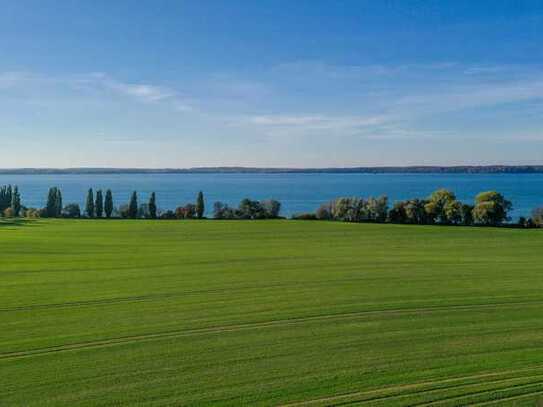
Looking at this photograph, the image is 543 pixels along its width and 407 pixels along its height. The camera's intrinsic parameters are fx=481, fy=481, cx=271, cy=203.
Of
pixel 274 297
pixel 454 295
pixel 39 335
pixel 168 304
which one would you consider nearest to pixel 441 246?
pixel 454 295

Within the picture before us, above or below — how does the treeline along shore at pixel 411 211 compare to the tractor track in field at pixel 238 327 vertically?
above

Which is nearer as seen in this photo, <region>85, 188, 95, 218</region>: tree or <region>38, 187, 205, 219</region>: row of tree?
<region>38, 187, 205, 219</region>: row of tree

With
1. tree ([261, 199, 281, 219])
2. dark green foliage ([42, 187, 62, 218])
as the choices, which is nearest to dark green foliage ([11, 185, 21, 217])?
dark green foliage ([42, 187, 62, 218])

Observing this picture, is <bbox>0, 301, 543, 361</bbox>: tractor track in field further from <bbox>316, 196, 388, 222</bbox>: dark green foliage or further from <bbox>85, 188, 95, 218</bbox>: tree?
<bbox>85, 188, 95, 218</bbox>: tree

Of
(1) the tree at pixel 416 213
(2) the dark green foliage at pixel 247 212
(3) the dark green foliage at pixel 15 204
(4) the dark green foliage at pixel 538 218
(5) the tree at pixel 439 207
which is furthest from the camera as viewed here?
(3) the dark green foliage at pixel 15 204

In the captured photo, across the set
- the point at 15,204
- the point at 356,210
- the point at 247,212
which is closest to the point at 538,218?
the point at 356,210

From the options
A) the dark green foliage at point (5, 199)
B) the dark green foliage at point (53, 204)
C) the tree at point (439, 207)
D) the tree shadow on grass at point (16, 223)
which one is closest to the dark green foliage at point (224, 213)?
the tree shadow on grass at point (16, 223)

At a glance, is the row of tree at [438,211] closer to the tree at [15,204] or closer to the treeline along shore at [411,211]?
the treeline along shore at [411,211]
